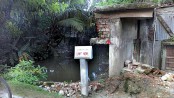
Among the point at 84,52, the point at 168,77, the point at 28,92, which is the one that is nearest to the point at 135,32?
the point at 168,77

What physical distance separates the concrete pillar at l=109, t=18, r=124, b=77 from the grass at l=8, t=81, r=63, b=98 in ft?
5.41

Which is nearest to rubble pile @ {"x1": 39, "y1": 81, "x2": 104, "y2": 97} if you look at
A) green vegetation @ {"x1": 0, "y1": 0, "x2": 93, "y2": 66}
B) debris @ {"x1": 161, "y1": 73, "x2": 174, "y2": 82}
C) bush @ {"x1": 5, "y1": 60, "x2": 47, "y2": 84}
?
bush @ {"x1": 5, "y1": 60, "x2": 47, "y2": 84}

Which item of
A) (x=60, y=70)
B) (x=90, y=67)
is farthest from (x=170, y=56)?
(x=60, y=70)

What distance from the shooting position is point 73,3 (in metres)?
12.8

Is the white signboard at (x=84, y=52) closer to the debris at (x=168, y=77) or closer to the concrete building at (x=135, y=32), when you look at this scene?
the concrete building at (x=135, y=32)

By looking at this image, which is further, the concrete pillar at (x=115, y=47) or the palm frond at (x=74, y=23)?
the palm frond at (x=74, y=23)

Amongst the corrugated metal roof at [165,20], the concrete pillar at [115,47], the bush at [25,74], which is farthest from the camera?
the corrugated metal roof at [165,20]

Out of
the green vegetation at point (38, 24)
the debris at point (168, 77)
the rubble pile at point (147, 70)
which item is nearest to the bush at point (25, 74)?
the rubble pile at point (147, 70)

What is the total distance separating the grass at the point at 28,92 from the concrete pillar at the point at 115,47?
1.65m

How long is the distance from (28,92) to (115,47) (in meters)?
2.45

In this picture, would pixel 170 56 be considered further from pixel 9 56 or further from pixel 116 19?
pixel 9 56

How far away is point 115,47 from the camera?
19.6 feet

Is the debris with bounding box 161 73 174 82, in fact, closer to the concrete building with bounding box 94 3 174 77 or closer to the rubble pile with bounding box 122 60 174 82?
the rubble pile with bounding box 122 60 174 82

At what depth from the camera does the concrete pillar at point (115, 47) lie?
19.3ft
